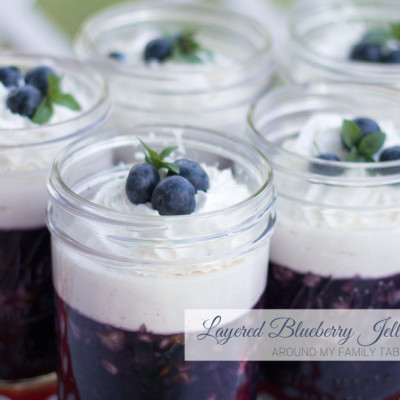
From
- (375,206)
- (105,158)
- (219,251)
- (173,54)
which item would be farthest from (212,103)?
(219,251)

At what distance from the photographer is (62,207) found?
106cm

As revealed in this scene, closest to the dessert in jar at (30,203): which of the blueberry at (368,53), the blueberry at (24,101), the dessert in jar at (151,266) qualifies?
the blueberry at (24,101)

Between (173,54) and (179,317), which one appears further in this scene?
(173,54)

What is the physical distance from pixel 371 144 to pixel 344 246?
0.76ft

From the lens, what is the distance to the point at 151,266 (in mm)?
986

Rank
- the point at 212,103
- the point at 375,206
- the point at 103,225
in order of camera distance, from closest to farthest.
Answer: the point at 103,225 → the point at 375,206 → the point at 212,103

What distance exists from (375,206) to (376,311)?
0.68ft

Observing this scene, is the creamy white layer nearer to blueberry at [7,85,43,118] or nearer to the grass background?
blueberry at [7,85,43,118]

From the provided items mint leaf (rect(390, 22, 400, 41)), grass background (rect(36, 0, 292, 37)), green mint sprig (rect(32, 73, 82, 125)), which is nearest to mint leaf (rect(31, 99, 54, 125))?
green mint sprig (rect(32, 73, 82, 125))

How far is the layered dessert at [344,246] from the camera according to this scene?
1.18 metres

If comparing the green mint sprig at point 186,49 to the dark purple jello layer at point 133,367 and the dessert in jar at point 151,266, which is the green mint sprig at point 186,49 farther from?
the dark purple jello layer at point 133,367

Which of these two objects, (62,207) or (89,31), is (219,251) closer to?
(62,207)

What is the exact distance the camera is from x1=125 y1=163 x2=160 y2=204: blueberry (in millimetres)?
1073

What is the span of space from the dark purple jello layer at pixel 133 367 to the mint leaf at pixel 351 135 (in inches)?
19.0
